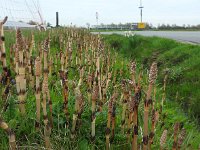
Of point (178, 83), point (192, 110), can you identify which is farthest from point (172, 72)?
point (192, 110)

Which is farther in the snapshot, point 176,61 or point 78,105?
point 176,61

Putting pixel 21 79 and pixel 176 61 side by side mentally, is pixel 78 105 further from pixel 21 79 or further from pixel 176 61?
pixel 176 61

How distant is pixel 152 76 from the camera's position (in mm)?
1543

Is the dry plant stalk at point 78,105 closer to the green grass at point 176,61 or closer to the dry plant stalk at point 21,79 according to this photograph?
the dry plant stalk at point 21,79

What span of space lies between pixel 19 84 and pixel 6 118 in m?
0.32

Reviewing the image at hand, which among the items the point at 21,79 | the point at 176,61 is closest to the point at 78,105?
the point at 21,79

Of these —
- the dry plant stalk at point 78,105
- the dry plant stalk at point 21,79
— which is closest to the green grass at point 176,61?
the dry plant stalk at point 78,105

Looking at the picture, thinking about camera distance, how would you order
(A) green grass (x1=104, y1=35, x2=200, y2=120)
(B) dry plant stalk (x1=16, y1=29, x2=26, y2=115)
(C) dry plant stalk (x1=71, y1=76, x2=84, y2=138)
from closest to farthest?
1. (C) dry plant stalk (x1=71, y1=76, x2=84, y2=138)
2. (B) dry plant stalk (x1=16, y1=29, x2=26, y2=115)
3. (A) green grass (x1=104, y1=35, x2=200, y2=120)

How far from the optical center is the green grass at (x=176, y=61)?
5566 mm

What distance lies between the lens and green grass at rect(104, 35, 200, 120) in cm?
557

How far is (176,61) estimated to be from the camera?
765 centimetres

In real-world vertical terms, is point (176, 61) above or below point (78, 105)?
below

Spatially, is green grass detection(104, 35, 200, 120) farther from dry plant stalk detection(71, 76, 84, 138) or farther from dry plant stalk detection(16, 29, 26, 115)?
dry plant stalk detection(16, 29, 26, 115)

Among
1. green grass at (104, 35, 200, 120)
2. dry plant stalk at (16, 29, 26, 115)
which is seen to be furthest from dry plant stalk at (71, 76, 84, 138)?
green grass at (104, 35, 200, 120)
